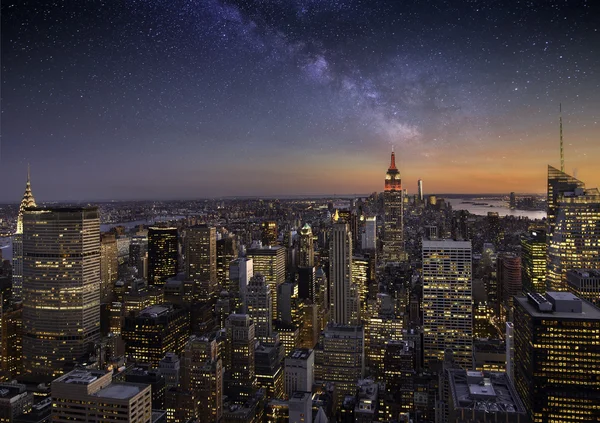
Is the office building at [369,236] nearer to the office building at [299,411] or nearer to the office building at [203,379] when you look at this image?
the office building at [203,379]

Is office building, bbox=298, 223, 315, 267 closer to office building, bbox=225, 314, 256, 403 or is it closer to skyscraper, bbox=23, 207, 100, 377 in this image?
skyscraper, bbox=23, 207, 100, 377

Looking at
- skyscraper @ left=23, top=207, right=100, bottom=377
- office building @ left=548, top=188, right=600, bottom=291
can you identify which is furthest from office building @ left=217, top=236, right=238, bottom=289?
office building @ left=548, top=188, right=600, bottom=291

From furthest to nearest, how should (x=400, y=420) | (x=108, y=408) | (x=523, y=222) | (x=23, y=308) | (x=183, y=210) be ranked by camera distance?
(x=183, y=210), (x=523, y=222), (x=23, y=308), (x=400, y=420), (x=108, y=408)

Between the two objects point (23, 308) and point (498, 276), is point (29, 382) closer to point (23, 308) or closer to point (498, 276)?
point (23, 308)

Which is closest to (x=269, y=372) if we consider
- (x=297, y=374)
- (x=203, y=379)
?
(x=297, y=374)

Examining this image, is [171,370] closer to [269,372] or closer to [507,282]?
[269,372]

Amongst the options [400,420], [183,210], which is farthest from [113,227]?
[400,420]
